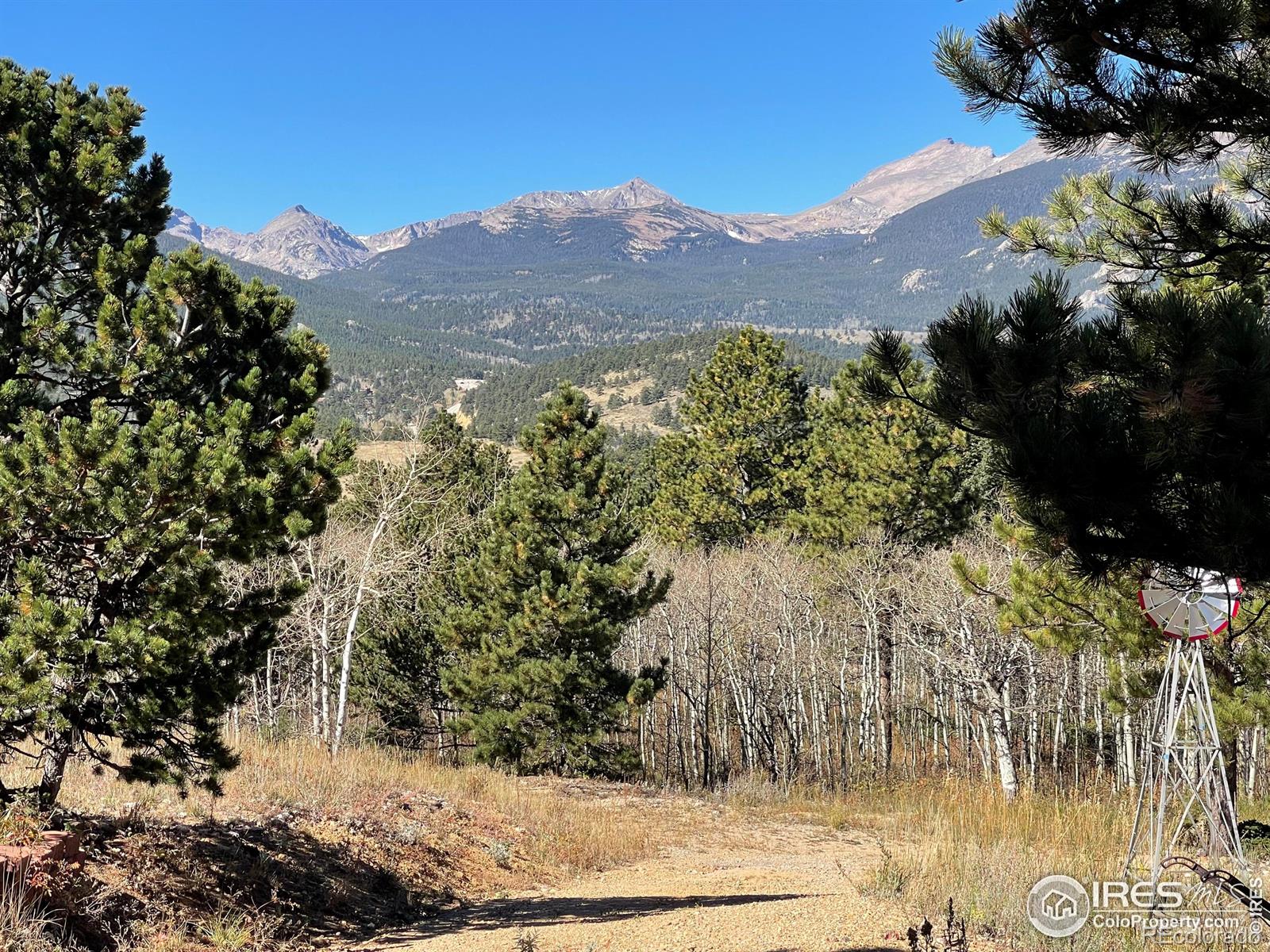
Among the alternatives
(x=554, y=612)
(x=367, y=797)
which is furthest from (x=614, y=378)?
(x=367, y=797)

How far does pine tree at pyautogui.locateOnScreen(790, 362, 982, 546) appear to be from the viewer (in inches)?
1038

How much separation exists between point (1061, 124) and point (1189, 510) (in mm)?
1994

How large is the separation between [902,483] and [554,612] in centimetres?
1239

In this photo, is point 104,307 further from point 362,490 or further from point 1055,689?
point 1055,689

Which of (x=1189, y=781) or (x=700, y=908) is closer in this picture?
(x=1189, y=781)

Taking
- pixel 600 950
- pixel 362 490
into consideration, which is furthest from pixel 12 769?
pixel 362 490

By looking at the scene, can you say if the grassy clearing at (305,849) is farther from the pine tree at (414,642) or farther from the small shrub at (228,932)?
the pine tree at (414,642)

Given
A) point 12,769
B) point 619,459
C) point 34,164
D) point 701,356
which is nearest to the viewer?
point 34,164

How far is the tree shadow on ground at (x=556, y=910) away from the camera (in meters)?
6.96

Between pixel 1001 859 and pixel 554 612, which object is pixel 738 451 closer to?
pixel 554 612

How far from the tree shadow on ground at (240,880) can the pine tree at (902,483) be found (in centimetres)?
2022

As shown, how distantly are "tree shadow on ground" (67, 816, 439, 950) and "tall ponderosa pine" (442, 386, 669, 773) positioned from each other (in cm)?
987

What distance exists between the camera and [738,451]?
1314 inches

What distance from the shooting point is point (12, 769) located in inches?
316
